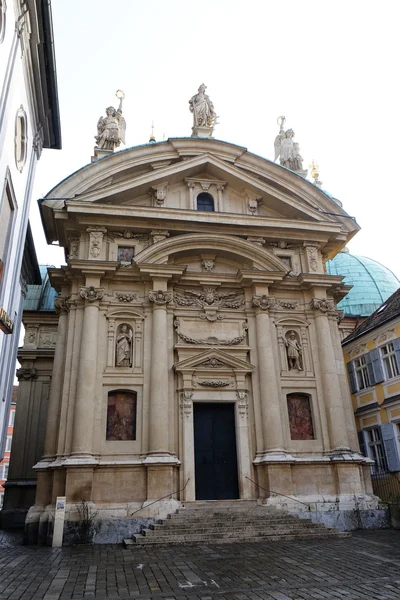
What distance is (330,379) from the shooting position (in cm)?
1891

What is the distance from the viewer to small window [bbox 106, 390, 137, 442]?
17172 millimetres

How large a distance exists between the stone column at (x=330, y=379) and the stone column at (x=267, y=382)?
193cm

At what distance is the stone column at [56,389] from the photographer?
55.8 feet

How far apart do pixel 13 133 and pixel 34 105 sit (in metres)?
3.07

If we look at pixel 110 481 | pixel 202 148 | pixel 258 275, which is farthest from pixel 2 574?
pixel 202 148

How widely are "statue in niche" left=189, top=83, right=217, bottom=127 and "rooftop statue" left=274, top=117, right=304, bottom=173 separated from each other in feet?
12.8

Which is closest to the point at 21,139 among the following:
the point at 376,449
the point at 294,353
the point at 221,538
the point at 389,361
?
the point at 294,353

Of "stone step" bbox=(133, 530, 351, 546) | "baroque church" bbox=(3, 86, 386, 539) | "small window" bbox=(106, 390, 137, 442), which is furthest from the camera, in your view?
"small window" bbox=(106, 390, 137, 442)

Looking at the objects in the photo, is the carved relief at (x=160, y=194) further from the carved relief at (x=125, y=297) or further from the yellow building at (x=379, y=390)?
the yellow building at (x=379, y=390)

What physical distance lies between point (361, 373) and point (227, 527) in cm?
1334

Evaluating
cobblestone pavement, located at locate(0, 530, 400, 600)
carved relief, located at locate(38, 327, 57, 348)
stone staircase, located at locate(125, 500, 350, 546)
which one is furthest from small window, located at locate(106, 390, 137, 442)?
carved relief, located at locate(38, 327, 57, 348)

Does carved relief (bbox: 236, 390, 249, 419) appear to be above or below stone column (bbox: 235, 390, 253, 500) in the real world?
above

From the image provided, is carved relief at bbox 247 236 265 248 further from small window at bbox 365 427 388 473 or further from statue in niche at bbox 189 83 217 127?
Answer: small window at bbox 365 427 388 473

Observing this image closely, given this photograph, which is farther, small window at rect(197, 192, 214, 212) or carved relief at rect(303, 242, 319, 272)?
small window at rect(197, 192, 214, 212)
